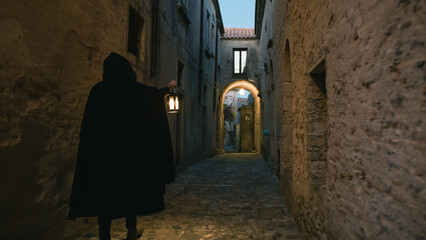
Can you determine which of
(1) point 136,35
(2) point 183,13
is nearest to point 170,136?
(1) point 136,35

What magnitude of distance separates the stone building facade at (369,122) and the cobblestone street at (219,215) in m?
0.90

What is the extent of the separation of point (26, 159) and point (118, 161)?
885 mm

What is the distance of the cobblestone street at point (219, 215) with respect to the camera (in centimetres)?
336

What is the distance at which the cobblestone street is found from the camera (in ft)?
11.0

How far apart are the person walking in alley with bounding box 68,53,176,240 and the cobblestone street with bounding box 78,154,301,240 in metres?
0.87

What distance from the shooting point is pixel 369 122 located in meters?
1.50

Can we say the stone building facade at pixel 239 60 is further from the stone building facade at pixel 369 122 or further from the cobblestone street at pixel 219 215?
the stone building facade at pixel 369 122

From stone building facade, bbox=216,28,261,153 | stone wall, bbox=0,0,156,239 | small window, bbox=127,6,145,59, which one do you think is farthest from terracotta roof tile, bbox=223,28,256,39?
stone wall, bbox=0,0,156,239

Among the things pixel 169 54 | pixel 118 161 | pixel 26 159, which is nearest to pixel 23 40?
pixel 26 159

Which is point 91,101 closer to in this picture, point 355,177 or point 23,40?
point 23,40

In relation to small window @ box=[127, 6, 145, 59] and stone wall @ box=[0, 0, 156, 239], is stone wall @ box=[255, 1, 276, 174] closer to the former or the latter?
small window @ box=[127, 6, 145, 59]

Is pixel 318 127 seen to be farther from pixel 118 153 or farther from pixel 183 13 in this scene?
pixel 183 13

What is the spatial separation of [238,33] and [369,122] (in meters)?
17.9

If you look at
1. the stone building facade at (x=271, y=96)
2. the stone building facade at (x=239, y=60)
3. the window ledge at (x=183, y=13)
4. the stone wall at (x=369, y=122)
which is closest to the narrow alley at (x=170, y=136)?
the stone wall at (x=369, y=122)
